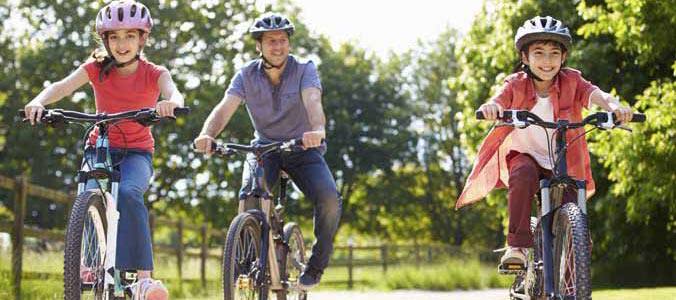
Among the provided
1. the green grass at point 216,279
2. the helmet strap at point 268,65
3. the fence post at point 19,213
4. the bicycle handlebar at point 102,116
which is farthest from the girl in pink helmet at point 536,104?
the fence post at point 19,213

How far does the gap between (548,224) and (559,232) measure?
119 millimetres

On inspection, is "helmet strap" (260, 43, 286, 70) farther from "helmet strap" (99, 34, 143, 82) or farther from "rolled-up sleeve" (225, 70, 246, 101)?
"helmet strap" (99, 34, 143, 82)

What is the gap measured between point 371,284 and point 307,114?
17.5m

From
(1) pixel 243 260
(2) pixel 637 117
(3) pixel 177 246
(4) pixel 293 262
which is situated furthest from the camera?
(3) pixel 177 246

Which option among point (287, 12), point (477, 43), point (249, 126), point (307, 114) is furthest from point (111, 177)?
point (287, 12)

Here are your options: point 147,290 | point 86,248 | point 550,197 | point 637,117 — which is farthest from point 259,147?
point 637,117

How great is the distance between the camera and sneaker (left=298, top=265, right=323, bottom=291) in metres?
7.44

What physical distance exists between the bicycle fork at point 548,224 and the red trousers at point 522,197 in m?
0.21

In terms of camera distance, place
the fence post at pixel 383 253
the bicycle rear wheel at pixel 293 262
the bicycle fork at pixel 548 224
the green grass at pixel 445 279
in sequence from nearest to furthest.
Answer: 1. the bicycle fork at pixel 548 224
2. the bicycle rear wheel at pixel 293 262
3. the green grass at pixel 445 279
4. the fence post at pixel 383 253

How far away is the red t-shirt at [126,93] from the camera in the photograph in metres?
6.21

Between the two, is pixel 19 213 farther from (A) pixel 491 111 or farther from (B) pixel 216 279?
(B) pixel 216 279

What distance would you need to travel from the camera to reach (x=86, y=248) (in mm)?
5566

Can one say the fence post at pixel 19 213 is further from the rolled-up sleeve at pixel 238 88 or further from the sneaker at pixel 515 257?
A: the sneaker at pixel 515 257

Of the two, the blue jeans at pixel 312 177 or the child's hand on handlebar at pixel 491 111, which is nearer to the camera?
the child's hand on handlebar at pixel 491 111
